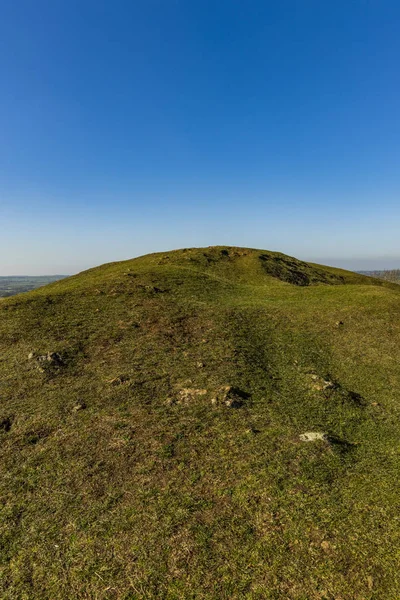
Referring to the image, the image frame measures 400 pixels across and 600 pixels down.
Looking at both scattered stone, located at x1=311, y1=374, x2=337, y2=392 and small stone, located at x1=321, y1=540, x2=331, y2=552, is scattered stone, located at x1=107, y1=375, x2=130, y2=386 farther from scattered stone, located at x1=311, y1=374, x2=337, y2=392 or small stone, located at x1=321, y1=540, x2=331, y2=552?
small stone, located at x1=321, y1=540, x2=331, y2=552

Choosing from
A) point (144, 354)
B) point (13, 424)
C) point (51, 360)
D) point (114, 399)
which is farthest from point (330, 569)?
point (51, 360)

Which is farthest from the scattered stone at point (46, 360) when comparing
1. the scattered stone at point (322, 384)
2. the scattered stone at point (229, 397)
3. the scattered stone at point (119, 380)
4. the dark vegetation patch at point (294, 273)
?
the dark vegetation patch at point (294, 273)

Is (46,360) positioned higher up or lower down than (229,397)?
higher up

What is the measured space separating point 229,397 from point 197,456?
462 centimetres

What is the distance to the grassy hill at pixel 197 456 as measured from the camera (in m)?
8.52

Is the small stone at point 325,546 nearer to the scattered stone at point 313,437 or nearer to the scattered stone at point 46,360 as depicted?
the scattered stone at point 313,437

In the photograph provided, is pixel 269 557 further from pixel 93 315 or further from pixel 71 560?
pixel 93 315

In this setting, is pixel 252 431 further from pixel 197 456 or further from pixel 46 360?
pixel 46 360

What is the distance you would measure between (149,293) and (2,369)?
1640 cm

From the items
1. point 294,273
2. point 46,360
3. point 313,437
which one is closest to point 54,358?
point 46,360

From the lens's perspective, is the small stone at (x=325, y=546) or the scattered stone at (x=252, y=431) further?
the scattered stone at (x=252, y=431)

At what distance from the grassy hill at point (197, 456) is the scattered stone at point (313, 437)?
14 cm

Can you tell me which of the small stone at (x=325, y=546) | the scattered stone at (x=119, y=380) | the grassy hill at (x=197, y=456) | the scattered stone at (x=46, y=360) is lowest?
the small stone at (x=325, y=546)

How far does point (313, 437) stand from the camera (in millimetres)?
14250
